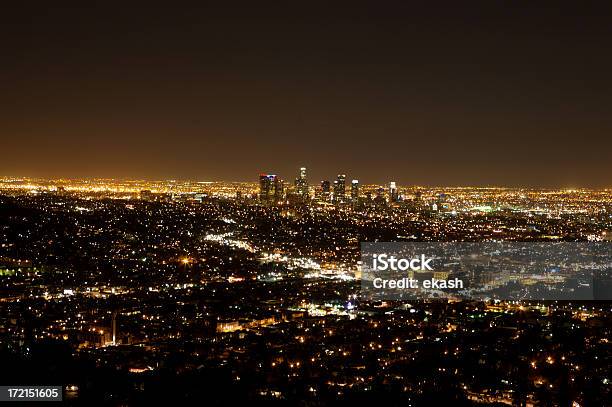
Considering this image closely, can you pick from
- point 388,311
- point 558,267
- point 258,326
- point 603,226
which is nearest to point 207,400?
point 258,326

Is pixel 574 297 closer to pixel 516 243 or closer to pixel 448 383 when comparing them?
pixel 516 243

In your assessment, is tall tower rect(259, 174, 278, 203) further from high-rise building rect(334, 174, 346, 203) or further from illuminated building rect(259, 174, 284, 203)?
high-rise building rect(334, 174, 346, 203)

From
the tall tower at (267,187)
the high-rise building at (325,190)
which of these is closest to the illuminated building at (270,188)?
the tall tower at (267,187)

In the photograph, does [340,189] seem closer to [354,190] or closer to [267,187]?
[354,190]

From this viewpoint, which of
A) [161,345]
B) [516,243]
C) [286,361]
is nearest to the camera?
[286,361]

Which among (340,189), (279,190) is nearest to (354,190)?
(340,189)

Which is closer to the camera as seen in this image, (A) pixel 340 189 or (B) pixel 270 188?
(B) pixel 270 188

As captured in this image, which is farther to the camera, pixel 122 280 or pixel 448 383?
pixel 122 280

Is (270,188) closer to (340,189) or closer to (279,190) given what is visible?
(279,190)
